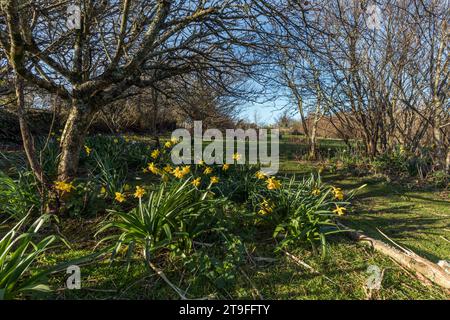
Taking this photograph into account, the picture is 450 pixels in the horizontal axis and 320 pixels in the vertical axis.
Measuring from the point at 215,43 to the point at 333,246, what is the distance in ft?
9.94

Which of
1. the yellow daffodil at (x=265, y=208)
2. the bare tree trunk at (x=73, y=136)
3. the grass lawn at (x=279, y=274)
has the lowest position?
the grass lawn at (x=279, y=274)

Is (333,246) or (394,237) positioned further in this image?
(394,237)

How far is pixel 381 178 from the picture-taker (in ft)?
18.2

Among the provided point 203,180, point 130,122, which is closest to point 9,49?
point 203,180

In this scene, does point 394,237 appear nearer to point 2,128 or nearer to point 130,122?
point 2,128

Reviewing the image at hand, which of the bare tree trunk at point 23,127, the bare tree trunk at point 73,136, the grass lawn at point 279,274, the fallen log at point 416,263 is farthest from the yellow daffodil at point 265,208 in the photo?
the bare tree trunk at point 23,127

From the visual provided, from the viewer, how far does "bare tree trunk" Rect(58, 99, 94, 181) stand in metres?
2.60

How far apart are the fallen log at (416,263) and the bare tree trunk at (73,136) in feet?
9.56

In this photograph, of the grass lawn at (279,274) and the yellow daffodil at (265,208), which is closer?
the grass lawn at (279,274)

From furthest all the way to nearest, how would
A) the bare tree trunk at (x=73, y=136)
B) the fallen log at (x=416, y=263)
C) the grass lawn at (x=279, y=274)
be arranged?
the bare tree trunk at (x=73, y=136), the fallen log at (x=416, y=263), the grass lawn at (x=279, y=274)

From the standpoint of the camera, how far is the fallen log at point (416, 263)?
1814 mm

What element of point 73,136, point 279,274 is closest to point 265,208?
point 279,274

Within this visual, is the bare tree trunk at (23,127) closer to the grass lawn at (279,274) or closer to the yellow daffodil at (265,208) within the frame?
the grass lawn at (279,274)

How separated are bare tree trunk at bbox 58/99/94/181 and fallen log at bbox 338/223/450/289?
2914 millimetres
